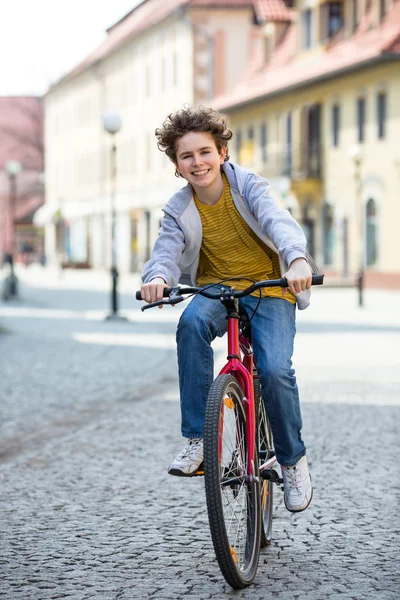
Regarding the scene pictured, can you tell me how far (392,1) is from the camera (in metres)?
40.7

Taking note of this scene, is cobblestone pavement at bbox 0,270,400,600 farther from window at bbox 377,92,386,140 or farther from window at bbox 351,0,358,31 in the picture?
window at bbox 351,0,358,31

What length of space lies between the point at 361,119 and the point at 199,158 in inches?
1487

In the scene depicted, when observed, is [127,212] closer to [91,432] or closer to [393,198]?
[393,198]

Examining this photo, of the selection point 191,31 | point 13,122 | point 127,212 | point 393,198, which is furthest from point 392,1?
point 13,122

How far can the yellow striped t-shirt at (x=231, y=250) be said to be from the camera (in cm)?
579

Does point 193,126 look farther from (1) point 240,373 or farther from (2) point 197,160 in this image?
(1) point 240,373

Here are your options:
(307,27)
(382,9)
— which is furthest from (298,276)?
(307,27)

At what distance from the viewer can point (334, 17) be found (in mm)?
45312

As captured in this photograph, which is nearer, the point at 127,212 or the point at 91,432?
the point at 91,432

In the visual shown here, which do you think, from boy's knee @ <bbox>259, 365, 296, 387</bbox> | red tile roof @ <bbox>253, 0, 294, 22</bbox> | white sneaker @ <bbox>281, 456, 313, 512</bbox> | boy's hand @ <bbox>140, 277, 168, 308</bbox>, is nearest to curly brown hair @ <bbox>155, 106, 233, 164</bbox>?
boy's hand @ <bbox>140, 277, 168, 308</bbox>

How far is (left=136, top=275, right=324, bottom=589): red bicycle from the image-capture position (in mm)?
5074

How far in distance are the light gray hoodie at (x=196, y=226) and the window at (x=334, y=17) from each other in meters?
40.1

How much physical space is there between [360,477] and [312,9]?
133ft

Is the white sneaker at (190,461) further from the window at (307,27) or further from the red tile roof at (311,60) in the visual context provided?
the window at (307,27)
